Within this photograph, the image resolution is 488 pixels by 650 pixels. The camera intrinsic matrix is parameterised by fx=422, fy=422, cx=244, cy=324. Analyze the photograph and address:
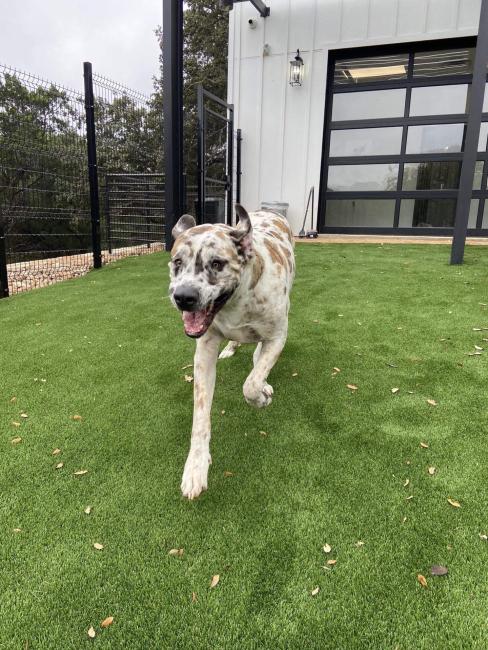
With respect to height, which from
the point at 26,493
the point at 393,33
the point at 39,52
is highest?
the point at 39,52

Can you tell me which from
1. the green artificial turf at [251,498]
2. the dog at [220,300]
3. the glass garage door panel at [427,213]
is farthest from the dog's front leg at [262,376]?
the glass garage door panel at [427,213]

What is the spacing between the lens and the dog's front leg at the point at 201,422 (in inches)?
73.9

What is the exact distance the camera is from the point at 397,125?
32.2ft

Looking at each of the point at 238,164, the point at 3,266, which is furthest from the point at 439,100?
the point at 3,266

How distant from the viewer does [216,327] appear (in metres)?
2.27

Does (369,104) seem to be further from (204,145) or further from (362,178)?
(204,145)

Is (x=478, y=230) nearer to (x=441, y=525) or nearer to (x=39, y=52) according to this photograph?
(x=441, y=525)

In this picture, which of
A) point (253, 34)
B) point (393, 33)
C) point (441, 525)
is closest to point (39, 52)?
point (253, 34)

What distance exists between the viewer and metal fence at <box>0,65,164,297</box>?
5891mm

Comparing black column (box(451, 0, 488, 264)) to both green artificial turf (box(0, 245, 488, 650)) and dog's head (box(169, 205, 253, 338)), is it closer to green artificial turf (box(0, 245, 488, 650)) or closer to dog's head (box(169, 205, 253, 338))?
green artificial turf (box(0, 245, 488, 650))

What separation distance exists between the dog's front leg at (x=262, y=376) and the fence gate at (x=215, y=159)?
6.48 meters

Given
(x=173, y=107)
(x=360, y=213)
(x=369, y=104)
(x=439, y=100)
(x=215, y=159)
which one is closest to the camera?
(x=173, y=107)

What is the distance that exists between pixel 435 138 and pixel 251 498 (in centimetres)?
1030

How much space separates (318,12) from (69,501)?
37.4ft
